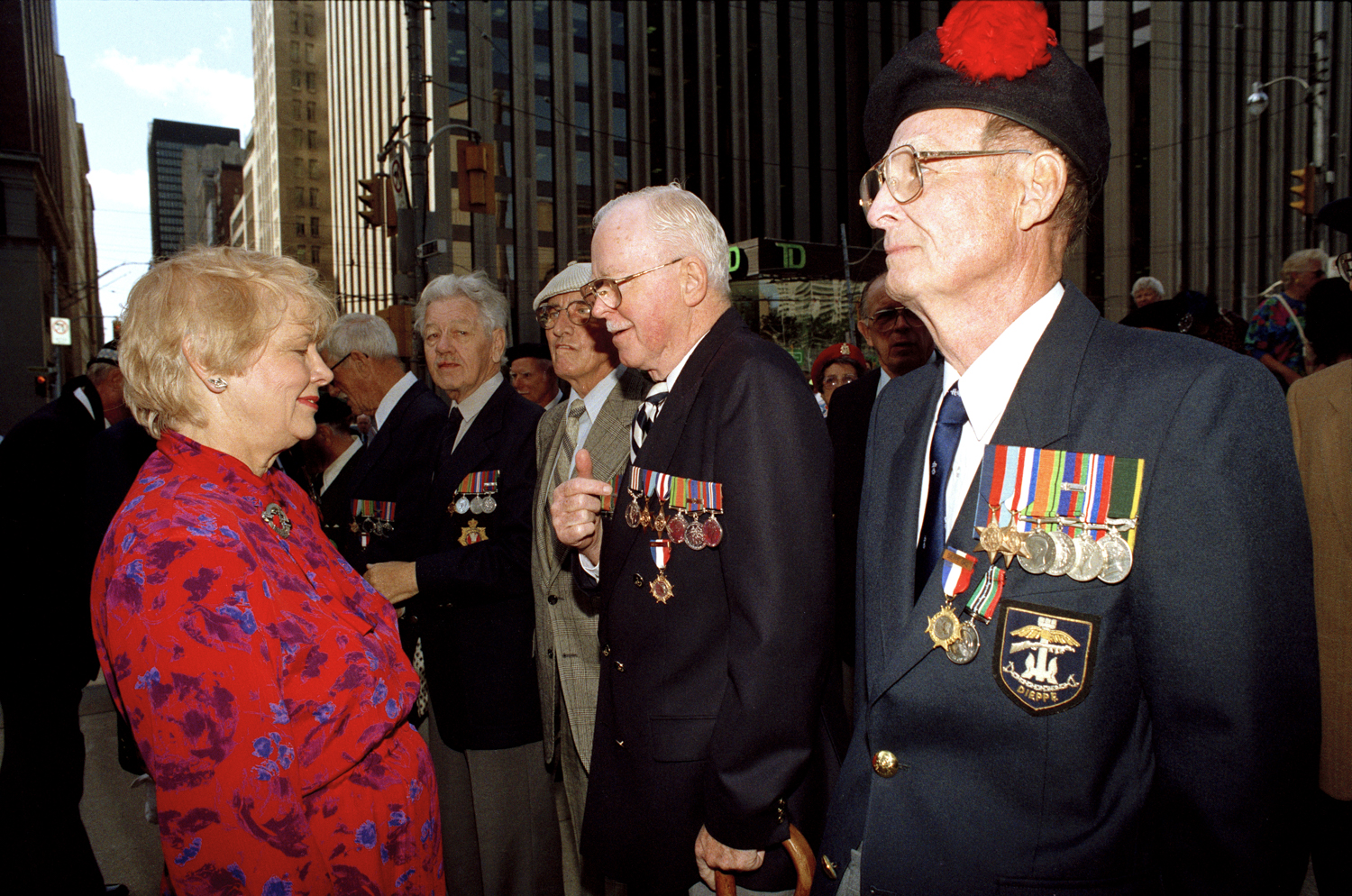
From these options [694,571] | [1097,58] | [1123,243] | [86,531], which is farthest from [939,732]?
[1097,58]

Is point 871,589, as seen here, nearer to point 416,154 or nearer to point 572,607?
point 572,607

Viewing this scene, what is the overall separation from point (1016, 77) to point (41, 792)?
4064 mm

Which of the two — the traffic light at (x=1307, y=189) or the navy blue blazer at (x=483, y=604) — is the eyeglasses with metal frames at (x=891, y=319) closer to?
the navy blue blazer at (x=483, y=604)

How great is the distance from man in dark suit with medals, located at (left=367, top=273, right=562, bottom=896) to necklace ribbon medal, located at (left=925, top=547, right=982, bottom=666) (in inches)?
76.7

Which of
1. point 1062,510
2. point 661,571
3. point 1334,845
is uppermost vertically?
point 1062,510

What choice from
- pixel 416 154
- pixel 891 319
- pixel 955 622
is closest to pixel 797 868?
pixel 955 622

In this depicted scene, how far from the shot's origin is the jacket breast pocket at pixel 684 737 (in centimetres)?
181

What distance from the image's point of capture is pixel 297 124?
7194cm

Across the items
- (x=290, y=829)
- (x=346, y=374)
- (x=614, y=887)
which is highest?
(x=346, y=374)

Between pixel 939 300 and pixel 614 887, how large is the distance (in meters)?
2.29

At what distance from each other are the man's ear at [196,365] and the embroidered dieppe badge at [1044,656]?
167cm

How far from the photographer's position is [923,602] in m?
1.32

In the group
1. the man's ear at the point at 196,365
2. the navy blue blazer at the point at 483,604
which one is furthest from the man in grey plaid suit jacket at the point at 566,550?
the man's ear at the point at 196,365

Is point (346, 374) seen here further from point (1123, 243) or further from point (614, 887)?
point (1123, 243)
